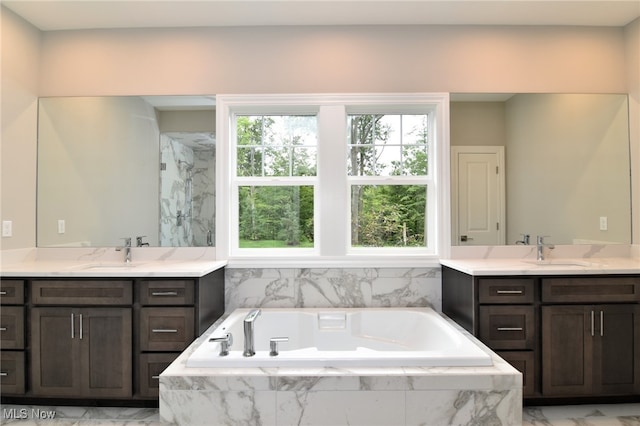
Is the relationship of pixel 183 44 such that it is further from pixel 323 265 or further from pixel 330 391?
pixel 330 391

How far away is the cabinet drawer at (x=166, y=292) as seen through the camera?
2117 millimetres

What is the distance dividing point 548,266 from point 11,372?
3516 millimetres

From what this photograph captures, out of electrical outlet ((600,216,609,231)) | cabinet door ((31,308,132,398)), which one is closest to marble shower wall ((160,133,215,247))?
cabinet door ((31,308,132,398))

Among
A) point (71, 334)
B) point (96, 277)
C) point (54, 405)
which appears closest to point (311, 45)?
point (96, 277)

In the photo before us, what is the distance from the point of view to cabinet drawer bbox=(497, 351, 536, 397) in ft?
6.86

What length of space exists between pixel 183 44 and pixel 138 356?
2251 millimetres

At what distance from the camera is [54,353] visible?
2105mm

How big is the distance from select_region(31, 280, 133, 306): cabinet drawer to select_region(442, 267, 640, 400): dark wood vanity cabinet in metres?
2.15

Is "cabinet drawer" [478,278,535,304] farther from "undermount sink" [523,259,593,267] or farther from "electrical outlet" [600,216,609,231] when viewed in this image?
"electrical outlet" [600,216,609,231]

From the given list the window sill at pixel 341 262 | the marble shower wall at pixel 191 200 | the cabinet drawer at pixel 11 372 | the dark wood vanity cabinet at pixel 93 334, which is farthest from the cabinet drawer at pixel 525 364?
the cabinet drawer at pixel 11 372

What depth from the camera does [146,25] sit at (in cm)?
262

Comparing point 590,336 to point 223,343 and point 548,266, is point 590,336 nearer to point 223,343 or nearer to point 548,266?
point 548,266

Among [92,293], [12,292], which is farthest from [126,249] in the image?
[12,292]

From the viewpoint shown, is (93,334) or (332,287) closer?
(93,334)
